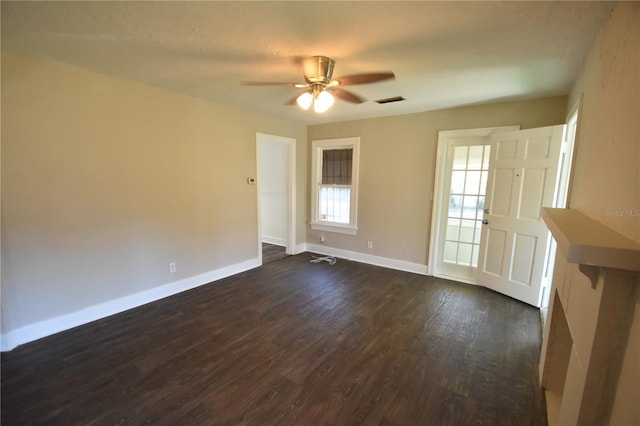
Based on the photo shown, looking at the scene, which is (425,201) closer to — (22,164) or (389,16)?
(389,16)

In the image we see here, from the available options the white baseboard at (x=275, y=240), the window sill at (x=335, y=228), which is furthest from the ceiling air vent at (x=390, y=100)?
the white baseboard at (x=275, y=240)

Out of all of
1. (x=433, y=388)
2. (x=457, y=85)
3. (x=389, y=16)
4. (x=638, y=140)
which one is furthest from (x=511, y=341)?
(x=389, y=16)

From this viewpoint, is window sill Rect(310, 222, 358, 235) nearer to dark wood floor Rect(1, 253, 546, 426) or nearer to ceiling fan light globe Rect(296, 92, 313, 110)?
dark wood floor Rect(1, 253, 546, 426)

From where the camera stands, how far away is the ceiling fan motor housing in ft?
6.73

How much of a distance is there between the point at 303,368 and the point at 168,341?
4.08 ft

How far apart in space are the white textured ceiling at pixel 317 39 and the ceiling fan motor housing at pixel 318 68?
0.06m

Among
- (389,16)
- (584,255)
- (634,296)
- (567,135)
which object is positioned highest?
(389,16)

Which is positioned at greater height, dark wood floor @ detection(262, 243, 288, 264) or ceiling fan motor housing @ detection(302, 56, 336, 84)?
ceiling fan motor housing @ detection(302, 56, 336, 84)

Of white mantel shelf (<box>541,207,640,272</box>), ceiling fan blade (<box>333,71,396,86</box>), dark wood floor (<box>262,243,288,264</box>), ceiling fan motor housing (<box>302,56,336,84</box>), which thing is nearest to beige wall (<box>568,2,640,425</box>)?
white mantel shelf (<box>541,207,640,272</box>)

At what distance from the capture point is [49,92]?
7.45 ft

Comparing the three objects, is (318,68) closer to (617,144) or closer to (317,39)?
(317,39)

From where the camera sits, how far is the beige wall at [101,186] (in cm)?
220

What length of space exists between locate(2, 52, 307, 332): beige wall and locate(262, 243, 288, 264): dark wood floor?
1.04m

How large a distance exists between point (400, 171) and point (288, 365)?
3.11m
